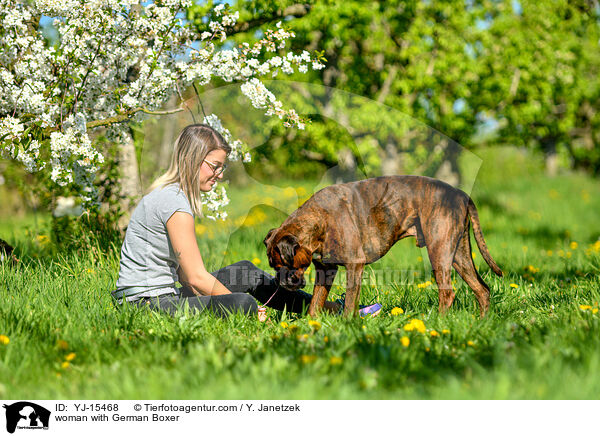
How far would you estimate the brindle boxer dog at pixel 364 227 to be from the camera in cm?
356

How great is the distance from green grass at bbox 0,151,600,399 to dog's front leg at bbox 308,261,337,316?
0.11 m

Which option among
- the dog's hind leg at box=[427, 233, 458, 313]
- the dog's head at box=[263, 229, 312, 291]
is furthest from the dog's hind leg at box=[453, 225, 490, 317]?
the dog's head at box=[263, 229, 312, 291]

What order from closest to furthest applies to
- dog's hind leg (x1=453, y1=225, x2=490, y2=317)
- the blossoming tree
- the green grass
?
the green grass < dog's hind leg (x1=453, y1=225, x2=490, y2=317) < the blossoming tree

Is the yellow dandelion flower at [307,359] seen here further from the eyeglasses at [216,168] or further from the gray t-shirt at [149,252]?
the eyeglasses at [216,168]

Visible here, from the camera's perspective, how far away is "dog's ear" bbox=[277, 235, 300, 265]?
351 centimetres

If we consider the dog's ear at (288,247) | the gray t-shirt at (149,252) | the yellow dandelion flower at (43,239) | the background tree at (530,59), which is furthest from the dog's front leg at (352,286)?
the background tree at (530,59)

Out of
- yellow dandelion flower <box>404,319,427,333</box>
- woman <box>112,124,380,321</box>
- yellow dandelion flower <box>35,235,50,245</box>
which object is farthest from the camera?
yellow dandelion flower <box>35,235,50,245</box>

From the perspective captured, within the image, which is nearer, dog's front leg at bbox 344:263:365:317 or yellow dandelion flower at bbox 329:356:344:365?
yellow dandelion flower at bbox 329:356:344:365

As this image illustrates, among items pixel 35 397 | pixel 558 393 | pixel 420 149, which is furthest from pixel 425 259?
pixel 35 397

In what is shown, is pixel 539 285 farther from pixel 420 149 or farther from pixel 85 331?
pixel 85 331

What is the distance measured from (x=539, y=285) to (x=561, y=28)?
841 cm

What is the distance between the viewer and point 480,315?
387 centimetres
